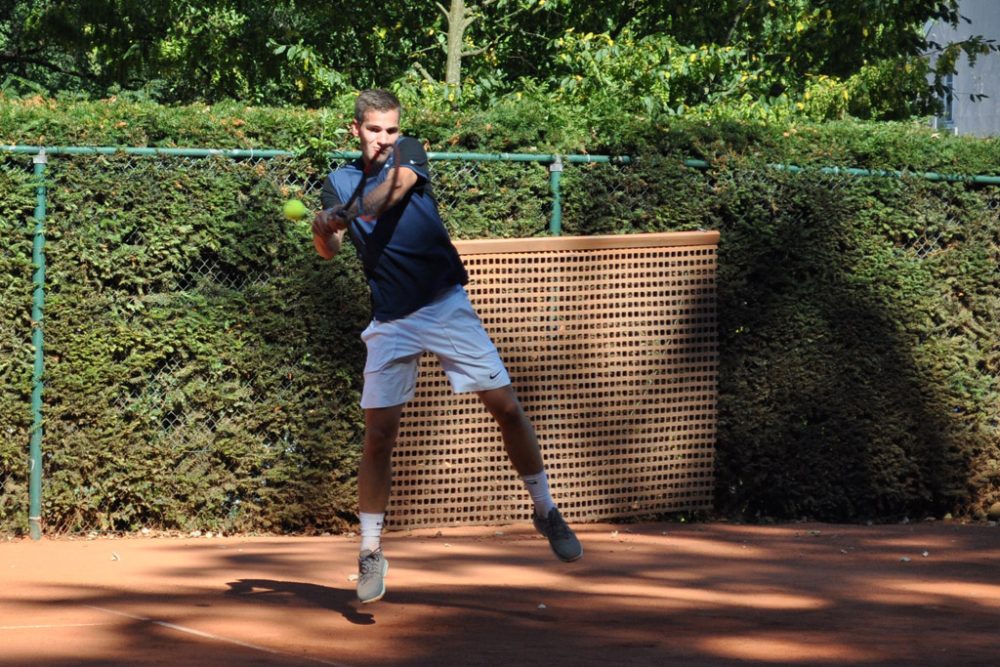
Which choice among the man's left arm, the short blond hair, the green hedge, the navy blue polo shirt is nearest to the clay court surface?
the green hedge

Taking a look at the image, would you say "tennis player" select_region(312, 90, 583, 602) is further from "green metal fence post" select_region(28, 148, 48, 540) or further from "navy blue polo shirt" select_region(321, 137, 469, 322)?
"green metal fence post" select_region(28, 148, 48, 540)

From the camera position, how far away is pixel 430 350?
239 inches

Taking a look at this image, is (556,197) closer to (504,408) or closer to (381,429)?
(504,408)

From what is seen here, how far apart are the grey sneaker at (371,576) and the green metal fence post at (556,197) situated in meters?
3.59

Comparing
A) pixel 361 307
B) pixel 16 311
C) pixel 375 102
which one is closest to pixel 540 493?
pixel 375 102

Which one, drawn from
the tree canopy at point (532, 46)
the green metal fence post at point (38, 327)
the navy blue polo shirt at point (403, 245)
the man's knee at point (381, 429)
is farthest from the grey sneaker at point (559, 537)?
the tree canopy at point (532, 46)

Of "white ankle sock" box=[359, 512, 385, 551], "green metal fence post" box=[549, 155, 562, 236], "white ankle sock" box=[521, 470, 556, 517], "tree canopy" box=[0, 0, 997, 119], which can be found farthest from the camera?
"tree canopy" box=[0, 0, 997, 119]

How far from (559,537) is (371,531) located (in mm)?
856

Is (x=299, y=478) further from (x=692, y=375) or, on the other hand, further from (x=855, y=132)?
(x=855, y=132)

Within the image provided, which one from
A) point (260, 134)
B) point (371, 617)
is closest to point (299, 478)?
point (260, 134)

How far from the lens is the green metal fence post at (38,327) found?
822 cm

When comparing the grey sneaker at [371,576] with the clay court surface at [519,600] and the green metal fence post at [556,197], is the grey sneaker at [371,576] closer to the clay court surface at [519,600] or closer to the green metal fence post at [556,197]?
the clay court surface at [519,600]

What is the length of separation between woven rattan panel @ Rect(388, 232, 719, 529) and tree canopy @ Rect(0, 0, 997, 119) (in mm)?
6859

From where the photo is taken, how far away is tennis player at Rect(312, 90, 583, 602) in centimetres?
586
